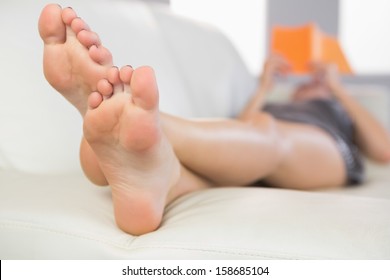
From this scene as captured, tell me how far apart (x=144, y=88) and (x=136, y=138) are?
0.19 ft

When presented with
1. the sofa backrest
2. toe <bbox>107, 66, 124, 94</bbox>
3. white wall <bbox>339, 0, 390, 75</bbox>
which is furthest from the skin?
white wall <bbox>339, 0, 390, 75</bbox>

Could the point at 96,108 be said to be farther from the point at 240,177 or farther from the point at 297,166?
the point at 297,166

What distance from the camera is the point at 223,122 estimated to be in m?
0.75

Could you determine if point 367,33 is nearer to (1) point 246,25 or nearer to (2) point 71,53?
(1) point 246,25

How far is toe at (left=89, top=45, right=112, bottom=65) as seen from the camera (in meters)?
0.54

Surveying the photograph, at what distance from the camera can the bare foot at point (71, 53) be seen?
1.79 feet

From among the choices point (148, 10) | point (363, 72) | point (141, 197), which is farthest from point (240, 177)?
point (363, 72)

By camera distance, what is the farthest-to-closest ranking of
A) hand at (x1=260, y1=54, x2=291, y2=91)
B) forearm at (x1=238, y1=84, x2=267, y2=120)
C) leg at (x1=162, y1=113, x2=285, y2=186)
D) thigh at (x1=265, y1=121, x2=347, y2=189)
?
hand at (x1=260, y1=54, x2=291, y2=91) → forearm at (x1=238, y1=84, x2=267, y2=120) → thigh at (x1=265, y1=121, x2=347, y2=189) → leg at (x1=162, y1=113, x2=285, y2=186)

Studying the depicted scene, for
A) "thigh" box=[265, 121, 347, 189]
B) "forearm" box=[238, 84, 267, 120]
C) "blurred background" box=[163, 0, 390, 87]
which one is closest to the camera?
"thigh" box=[265, 121, 347, 189]

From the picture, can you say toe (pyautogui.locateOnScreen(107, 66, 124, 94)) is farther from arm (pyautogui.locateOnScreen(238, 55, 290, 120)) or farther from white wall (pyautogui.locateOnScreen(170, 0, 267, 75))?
white wall (pyautogui.locateOnScreen(170, 0, 267, 75))

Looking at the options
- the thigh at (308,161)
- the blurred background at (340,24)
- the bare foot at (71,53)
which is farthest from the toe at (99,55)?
the blurred background at (340,24)

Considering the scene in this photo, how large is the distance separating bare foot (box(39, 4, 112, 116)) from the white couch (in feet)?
0.52

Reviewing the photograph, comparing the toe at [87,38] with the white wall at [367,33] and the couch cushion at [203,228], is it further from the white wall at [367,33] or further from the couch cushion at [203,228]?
the white wall at [367,33]

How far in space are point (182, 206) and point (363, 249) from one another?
0.83 ft
